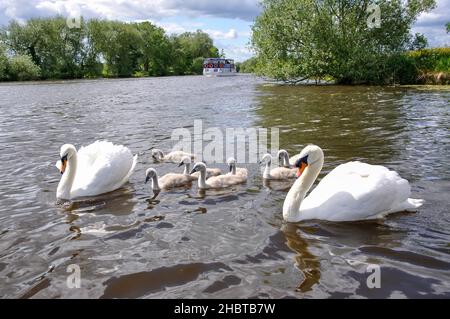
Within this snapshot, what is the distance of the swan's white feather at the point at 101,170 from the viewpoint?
8344mm

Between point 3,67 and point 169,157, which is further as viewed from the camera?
point 3,67

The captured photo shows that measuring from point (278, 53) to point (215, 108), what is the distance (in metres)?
17.5

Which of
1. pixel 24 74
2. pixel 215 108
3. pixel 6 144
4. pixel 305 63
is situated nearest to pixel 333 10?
pixel 305 63

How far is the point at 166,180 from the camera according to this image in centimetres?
890

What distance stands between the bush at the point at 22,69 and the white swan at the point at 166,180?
68944 mm

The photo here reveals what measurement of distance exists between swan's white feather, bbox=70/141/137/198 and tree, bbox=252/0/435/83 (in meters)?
29.8

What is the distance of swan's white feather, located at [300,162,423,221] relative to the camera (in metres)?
6.52

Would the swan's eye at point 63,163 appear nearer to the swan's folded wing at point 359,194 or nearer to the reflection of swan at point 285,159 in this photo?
the swan's folded wing at point 359,194

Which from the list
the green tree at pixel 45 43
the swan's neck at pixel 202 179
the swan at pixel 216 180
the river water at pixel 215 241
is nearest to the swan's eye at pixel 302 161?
the river water at pixel 215 241

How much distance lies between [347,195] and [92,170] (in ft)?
15.7

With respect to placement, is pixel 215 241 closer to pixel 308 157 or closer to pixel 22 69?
pixel 308 157

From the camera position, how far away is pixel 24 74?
70375 millimetres

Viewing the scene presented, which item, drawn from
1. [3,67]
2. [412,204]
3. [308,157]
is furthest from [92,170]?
[3,67]
